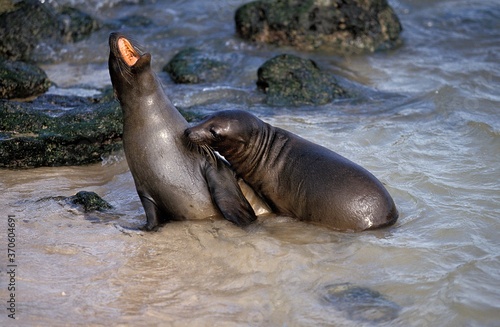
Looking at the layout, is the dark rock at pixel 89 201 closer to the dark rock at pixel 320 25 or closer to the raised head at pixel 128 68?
the raised head at pixel 128 68

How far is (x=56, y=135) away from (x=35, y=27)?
20.8 feet

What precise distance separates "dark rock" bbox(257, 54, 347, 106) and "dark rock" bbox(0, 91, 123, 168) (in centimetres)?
266

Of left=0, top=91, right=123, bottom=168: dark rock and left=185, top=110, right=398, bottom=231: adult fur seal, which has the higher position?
left=185, top=110, right=398, bottom=231: adult fur seal

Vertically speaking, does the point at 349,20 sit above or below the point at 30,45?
above

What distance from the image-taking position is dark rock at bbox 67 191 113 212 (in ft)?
21.7

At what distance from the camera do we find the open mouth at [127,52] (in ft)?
20.3

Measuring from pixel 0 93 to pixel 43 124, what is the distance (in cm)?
172

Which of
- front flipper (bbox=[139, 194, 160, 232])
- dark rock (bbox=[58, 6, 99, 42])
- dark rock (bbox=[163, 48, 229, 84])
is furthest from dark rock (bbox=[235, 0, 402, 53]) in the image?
front flipper (bbox=[139, 194, 160, 232])

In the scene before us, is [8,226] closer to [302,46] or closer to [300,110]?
[300,110]

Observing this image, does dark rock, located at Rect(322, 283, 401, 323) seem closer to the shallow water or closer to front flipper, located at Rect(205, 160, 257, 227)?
the shallow water

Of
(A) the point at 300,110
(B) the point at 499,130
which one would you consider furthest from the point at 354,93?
(B) the point at 499,130

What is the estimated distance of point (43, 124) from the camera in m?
8.13

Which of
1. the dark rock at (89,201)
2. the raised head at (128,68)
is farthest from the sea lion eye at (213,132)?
the dark rock at (89,201)

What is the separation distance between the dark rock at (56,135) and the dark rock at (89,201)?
129 cm
